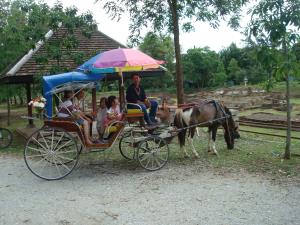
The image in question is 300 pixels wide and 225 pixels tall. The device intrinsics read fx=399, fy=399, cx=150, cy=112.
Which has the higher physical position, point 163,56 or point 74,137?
point 163,56

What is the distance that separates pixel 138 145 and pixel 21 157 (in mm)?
4957

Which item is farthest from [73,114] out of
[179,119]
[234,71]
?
[234,71]

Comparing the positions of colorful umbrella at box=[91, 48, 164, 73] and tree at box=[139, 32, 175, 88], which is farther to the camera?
tree at box=[139, 32, 175, 88]

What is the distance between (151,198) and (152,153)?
223 centimetres

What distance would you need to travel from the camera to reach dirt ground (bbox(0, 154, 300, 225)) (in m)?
6.23

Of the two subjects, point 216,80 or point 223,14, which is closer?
point 223,14

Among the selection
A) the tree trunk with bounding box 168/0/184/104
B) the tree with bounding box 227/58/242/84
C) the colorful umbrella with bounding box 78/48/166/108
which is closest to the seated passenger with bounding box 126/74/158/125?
the colorful umbrella with bounding box 78/48/166/108

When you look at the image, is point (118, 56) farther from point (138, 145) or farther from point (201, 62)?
point (201, 62)

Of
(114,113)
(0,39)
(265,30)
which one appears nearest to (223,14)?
(265,30)

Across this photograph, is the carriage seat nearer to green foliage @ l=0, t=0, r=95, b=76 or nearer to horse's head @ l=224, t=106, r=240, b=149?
horse's head @ l=224, t=106, r=240, b=149

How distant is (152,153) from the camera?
30.9ft

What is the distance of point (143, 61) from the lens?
921cm

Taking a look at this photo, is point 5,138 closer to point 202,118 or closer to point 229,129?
point 202,118

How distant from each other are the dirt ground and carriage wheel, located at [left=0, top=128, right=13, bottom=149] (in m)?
5.09
